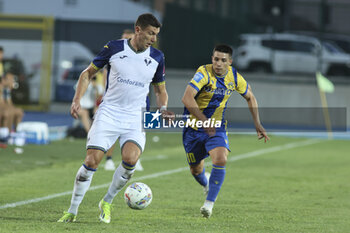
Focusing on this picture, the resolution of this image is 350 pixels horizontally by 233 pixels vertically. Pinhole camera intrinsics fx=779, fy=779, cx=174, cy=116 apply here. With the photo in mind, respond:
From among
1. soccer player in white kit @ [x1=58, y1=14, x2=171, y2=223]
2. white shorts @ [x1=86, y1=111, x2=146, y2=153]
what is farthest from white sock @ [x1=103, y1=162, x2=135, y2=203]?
white shorts @ [x1=86, y1=111, x2=146, y2=153]

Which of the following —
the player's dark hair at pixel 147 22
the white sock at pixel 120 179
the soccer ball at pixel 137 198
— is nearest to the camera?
the player's dark hair at pixel 147 22

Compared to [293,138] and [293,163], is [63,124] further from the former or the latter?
[293,163]

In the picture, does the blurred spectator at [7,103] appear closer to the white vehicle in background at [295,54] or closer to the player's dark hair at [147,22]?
the player's dark hair at [147,22]

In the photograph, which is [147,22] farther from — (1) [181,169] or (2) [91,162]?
(1) [181,169]

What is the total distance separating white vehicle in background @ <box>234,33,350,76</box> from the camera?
2956 centimetres

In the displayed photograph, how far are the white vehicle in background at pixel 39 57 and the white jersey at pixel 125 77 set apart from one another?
2279 cm

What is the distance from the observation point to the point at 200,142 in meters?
9.12

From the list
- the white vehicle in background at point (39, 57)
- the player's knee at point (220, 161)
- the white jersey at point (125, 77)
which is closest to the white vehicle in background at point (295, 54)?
the white vehicle in background at point (39, 57)

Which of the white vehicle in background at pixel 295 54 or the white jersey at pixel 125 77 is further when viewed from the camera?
the white vehicle in background at pixel 295 54

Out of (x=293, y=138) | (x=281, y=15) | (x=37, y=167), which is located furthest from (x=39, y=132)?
(x=281, y=15)

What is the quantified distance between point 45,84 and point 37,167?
17.1m

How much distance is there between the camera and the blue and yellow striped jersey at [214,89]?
29.1 feet

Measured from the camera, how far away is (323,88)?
24156mm

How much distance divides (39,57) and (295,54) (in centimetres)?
999
